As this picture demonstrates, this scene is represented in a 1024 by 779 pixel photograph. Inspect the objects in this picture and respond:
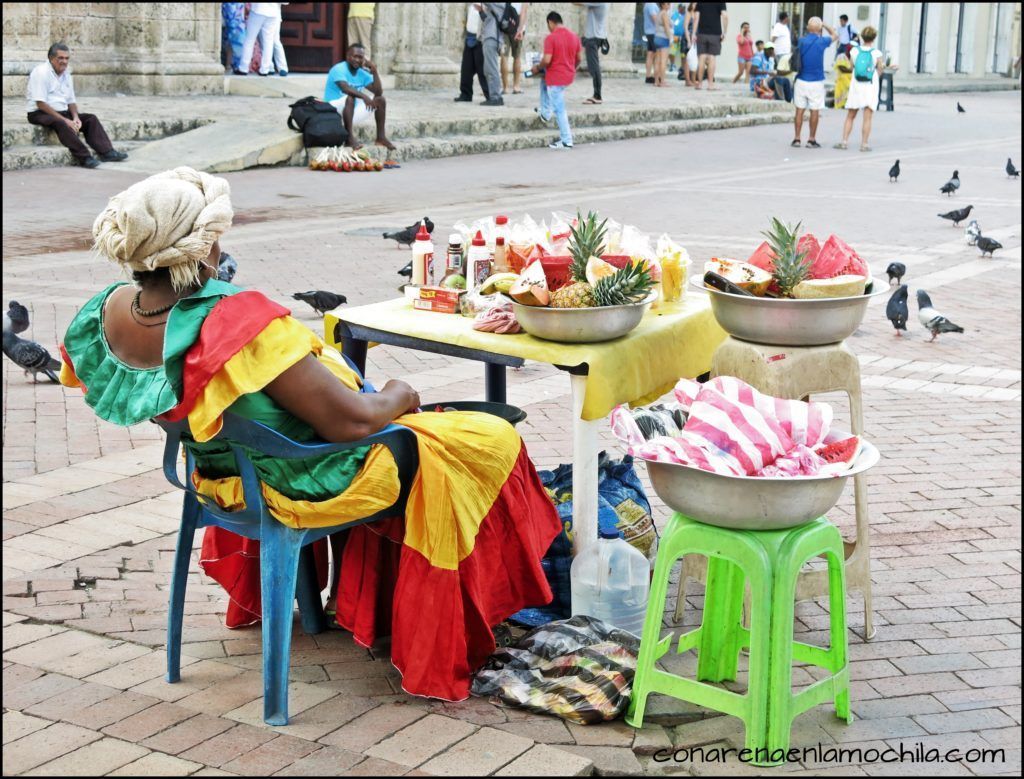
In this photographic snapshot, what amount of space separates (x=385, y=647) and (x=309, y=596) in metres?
0.29

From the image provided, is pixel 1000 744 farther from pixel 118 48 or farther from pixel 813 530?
pixel 118 48

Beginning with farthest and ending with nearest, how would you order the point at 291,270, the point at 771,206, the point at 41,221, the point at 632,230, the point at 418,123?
the point at 418,123
the point at 771,206
the point at 41,221
the point at 291,270
the point at 632,230

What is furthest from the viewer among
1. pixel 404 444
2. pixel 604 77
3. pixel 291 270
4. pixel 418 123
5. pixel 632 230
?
pixel 604 77

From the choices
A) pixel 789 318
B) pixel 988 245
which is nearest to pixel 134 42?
pixel 988 245

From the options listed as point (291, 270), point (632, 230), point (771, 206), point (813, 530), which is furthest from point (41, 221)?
point (813, 530)

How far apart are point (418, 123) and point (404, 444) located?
15.3 meters

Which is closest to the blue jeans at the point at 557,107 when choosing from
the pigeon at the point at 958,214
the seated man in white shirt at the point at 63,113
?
the seated man in white shirt at the point at 63,113

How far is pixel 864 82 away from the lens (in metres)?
19.2

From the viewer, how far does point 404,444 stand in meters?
3.64

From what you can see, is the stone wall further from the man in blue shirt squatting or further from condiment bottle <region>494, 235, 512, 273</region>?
condiment bottle <region>494, 235, 512, 273</region>

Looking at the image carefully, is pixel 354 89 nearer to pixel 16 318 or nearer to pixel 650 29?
pixel 16 318

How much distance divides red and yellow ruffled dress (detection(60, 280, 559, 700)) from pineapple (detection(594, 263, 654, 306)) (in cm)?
50

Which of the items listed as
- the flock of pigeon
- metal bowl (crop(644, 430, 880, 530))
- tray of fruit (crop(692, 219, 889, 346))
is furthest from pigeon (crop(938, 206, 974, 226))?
metal bowl (crop(644, 430, 880, 530))

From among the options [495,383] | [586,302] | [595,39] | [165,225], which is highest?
[595,39]
